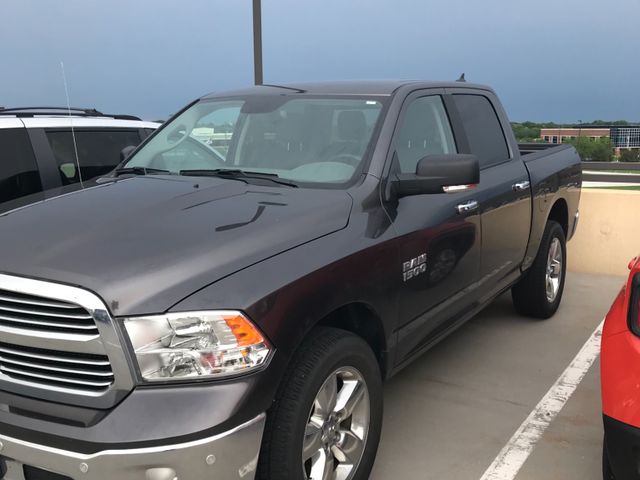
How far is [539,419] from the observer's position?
363cm

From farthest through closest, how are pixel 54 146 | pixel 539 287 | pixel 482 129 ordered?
pixel 539 287 → pixel 54 146 → pixel 482 129

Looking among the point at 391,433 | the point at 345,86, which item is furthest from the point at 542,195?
the point at 391,433

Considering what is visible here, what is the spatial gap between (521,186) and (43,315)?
349cm

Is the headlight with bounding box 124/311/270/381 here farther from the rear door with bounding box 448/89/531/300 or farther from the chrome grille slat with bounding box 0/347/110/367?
the rear door with bounding box 448/89/531/300

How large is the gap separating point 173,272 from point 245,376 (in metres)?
0.43

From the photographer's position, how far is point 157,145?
12.7 feet

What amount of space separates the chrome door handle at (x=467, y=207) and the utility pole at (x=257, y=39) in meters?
4.87

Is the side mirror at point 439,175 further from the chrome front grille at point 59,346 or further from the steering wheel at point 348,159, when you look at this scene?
the chrome front grille at point 59,346

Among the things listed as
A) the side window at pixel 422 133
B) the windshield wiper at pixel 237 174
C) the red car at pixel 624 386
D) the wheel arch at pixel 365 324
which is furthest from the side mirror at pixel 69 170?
the red car at pixel 624 386

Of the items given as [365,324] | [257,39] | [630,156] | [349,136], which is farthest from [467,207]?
[630,156]

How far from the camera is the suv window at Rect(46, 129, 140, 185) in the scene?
16.2ft

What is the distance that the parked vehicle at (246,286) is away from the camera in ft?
6.45

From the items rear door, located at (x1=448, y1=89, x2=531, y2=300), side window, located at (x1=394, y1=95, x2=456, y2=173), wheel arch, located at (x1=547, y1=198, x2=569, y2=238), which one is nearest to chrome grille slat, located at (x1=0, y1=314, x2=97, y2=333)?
side window, located at (x1=394, y1=95, x2=456, y2=173)

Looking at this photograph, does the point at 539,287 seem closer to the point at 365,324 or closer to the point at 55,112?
the point at 365,324
